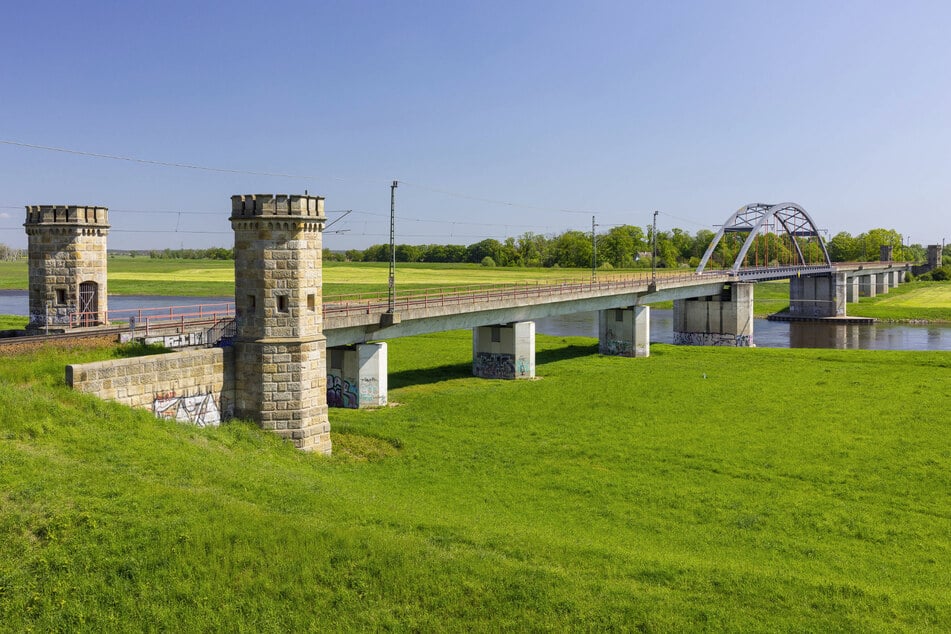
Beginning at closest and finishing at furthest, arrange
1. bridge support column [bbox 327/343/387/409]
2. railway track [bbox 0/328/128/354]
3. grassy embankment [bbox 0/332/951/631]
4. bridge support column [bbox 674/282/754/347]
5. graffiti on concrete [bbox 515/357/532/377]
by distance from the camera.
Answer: grassy embankment [bbox 0/332/951/631]
railway track [bbox 0/328/128/354]
bridge support column [bbox 327/343/387/409]
graffiti on concrete [bbox 515/357/532/377]
bridge support column [bbox 674/282/754/347]

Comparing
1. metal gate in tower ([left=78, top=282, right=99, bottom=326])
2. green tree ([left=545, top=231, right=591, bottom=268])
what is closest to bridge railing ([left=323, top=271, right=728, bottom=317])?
metal gate in tower ([left=78, top=282, right=99, bottom=326])

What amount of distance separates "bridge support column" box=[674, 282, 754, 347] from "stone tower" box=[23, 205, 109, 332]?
192ft

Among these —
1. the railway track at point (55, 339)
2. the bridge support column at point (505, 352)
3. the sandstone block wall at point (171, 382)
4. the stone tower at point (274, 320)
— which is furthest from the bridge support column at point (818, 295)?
the railway track at point (55, 339)

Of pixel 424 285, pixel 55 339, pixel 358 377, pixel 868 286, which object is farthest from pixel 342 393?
pixel 868 286

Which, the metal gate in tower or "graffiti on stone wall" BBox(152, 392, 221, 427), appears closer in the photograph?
"graffiti on stone wall" BBox(152, 392, 221, 427)

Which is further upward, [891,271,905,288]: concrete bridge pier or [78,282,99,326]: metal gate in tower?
[891,271,905,288]: concrete bridge pier

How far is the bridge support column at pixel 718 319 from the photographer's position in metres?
78.6

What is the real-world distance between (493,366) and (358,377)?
13.4 m

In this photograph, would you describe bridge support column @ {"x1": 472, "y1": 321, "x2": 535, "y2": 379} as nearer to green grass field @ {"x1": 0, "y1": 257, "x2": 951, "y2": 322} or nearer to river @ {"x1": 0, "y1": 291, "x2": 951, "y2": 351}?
river @ {"x1": 0, "y1": 291, "x2": 951, "y2": 351}

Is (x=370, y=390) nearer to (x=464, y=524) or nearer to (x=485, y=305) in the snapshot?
(x=485, y=305)

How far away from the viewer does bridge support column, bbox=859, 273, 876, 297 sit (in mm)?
146000

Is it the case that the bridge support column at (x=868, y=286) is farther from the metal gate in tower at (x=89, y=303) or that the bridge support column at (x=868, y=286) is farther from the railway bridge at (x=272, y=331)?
the metal gate in tower at (x=89, y=303)

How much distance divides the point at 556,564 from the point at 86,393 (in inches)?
584

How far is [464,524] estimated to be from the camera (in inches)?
852
